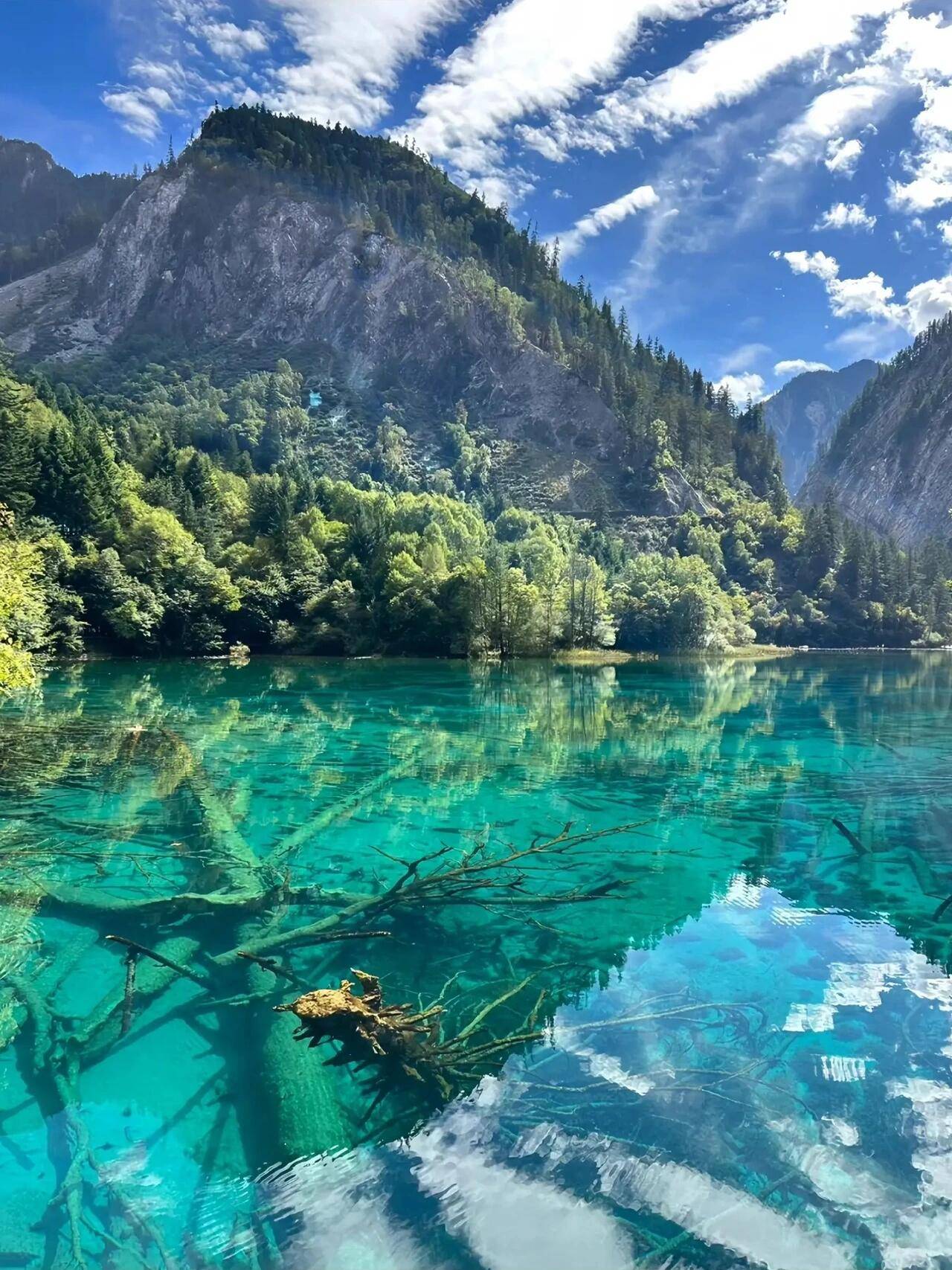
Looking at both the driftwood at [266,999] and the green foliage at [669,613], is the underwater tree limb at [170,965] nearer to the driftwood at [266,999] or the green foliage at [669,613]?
the driftwood at [266,999]

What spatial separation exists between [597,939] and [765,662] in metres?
96.2

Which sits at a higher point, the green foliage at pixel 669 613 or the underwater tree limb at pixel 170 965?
the green foliage at pixel 669 613

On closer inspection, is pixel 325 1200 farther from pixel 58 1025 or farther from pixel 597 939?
pixel 597 939

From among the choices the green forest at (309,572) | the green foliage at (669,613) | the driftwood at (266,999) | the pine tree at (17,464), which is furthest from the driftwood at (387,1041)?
the green foliage at (669,613)

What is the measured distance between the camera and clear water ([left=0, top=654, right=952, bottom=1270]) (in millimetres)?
6418

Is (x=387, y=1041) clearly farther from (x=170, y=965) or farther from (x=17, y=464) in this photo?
(x=17, y=464)

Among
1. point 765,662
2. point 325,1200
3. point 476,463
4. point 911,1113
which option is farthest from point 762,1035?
point 476,463

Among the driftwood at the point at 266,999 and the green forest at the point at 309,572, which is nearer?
the driftwood at the point at 266,999

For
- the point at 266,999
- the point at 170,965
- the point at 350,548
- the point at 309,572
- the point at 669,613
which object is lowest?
the point at 266,999

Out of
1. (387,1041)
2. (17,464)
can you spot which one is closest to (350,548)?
(17,464)

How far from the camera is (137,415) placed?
153250mm

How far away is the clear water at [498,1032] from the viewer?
6.42m

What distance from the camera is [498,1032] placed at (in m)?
9.20

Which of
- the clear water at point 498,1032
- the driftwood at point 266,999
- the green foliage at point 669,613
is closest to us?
the clear water at point 498,1032
